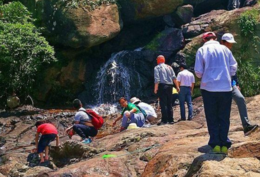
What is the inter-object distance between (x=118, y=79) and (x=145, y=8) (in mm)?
3928

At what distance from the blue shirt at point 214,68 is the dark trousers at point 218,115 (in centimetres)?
10

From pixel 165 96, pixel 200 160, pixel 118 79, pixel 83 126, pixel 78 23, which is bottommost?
pixel 83 126

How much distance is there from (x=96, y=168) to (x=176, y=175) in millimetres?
1920

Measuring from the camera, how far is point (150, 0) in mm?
19281

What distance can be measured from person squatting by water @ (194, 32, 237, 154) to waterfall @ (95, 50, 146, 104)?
12.4 m

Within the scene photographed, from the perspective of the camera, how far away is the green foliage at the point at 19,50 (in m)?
A: 16.2

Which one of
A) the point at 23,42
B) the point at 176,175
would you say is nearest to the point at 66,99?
the point at 23,42

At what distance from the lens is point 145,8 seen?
19469mm

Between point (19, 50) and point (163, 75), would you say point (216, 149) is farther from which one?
point (19, 50)

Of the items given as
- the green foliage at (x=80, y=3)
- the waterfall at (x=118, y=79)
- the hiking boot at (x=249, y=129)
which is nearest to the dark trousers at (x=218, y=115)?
the hiking boot at (x=249, y=129)

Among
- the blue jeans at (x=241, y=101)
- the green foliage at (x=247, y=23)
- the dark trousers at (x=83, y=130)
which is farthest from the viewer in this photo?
the green foliage at (x=247, y=23)

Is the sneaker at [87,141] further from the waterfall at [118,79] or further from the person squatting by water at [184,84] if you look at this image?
the waterfall at [118,79]

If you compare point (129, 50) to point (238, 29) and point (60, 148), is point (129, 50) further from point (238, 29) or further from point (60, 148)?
point (60, 148)

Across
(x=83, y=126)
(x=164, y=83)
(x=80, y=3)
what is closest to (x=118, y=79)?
(x=80, y=3)
